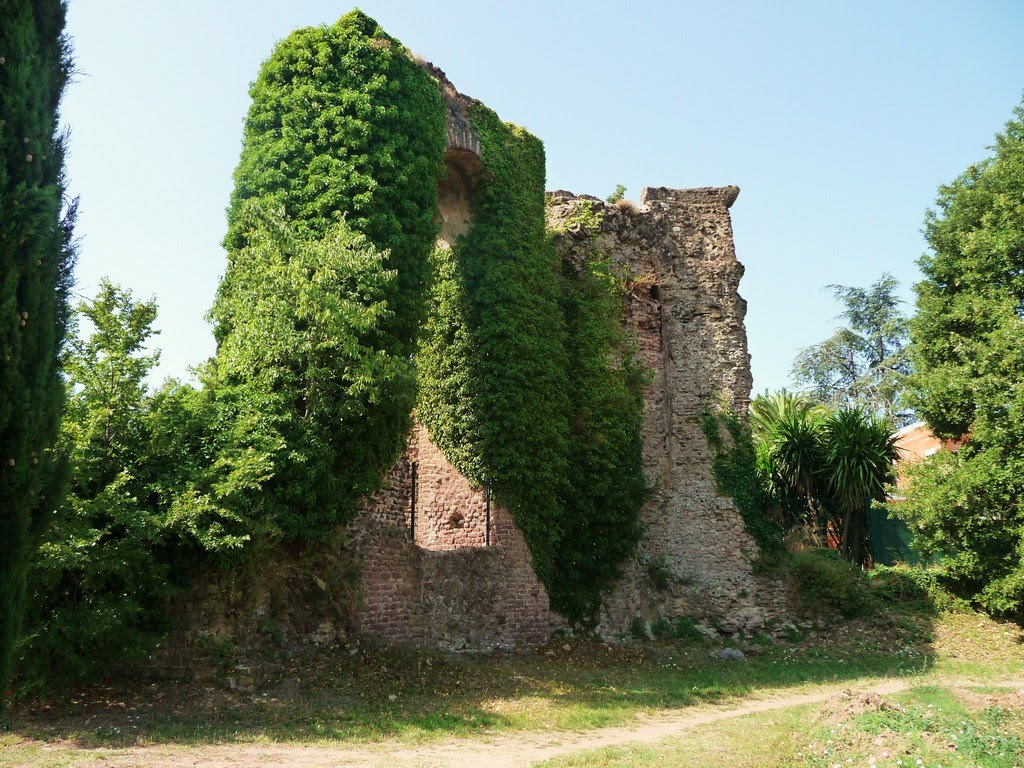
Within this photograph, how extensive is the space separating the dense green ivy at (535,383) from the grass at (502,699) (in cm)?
217

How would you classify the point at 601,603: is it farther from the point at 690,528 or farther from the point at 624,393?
the point at 624,393

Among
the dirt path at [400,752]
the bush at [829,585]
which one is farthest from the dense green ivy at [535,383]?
the dirt path at [400,752]

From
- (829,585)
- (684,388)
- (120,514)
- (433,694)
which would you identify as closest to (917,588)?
(829,585)

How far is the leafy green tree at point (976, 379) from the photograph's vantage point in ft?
52.9

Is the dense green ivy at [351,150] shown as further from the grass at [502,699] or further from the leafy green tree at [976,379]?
the leafy green tree at [976,379]

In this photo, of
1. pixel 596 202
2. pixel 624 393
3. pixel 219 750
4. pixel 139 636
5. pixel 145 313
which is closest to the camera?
pixel 219 750

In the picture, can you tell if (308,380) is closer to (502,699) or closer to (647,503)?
(502,699)

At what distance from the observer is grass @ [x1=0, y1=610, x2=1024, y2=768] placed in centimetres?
752

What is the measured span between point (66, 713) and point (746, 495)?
13.7 meters

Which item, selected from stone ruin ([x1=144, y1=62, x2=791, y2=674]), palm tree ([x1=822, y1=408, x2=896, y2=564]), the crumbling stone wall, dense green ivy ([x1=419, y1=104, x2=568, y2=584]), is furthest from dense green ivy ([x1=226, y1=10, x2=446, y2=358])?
palm tree ([x1=822, y1=408, x2=896, y2=564])

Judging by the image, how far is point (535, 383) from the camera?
15.4m

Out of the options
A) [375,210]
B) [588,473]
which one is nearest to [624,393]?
[588,473]

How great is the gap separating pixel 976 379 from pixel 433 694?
12.8 m

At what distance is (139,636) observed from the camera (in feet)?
29.3
